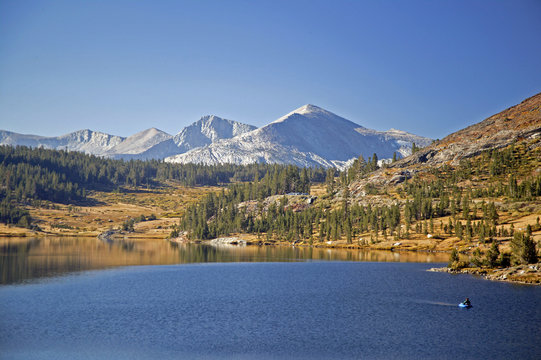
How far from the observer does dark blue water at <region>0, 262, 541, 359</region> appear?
48719mm

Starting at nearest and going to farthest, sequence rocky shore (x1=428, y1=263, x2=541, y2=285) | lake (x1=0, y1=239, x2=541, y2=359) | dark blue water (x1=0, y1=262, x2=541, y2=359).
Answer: dark blue water (x1=0, y1=262, x2=541, y2=359)
lake (x1=0, y1=239, x2=541, y2=359)
rocky shore (x1=428, y1=263, x2=541, y2=285)

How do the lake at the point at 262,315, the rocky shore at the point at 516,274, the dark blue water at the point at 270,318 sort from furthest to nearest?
the rocky shore at the point at 516,274 < the lake at the point at 262,315 < the dark blue water at the point at 270,318

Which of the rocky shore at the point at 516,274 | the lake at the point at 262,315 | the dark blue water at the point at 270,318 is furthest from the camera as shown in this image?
the rocky shore at the point at 516,274

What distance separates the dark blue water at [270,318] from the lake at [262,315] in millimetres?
149

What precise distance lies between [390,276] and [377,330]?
46.0 m

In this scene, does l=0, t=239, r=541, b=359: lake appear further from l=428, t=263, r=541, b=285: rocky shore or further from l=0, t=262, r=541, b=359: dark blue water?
l=428, t=263, r=541, b=285: rocky shore

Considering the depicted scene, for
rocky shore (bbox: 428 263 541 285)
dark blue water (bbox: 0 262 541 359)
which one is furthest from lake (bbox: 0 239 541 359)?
rocky shore (bbox: 428 263 541 285)

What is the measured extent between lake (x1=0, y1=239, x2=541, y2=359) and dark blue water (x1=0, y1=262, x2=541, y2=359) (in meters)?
0.15

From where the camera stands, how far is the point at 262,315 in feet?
212

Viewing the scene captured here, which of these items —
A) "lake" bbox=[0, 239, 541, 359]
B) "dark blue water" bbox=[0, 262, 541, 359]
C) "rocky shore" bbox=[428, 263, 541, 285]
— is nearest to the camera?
"dark blue water" bbox=[0, 262, 541, 359]

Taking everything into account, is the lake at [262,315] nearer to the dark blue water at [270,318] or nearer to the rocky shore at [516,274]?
the dark blue water at [270,318]

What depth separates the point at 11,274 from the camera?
100562mm

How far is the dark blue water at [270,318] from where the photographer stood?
160ft

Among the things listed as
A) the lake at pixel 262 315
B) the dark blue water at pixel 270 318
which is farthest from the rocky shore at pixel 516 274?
the dark blue water at pixel 270 318
